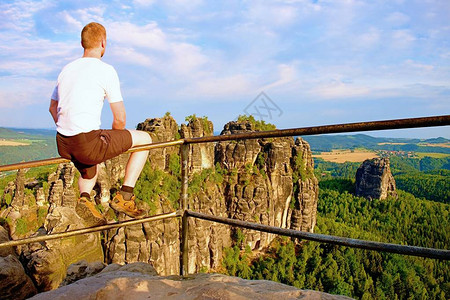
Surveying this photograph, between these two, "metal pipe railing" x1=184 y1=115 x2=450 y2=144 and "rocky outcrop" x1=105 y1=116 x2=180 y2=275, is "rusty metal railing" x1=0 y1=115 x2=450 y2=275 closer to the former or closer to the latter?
"metal pipe railing" x1=184 y1=115 x2=450 y2=144

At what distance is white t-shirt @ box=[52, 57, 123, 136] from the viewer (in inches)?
110

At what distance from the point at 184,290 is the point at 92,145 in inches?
59.1

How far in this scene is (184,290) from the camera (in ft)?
8.68

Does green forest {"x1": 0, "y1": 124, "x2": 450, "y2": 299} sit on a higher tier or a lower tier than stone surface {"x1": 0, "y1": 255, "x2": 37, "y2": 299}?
lower

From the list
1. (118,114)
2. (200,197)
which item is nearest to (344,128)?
(118,114)

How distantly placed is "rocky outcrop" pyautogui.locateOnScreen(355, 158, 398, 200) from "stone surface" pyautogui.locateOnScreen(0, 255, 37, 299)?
77083 mm

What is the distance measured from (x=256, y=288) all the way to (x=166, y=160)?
132 ft

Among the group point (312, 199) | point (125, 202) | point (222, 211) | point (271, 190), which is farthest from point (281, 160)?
point (125, 202)

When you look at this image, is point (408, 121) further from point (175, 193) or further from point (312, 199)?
point (312, 199)

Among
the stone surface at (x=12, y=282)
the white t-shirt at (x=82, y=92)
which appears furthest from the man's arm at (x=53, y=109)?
the stone surface at (x=12, y=282)

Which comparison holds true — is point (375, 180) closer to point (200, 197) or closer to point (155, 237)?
point (200, 197)

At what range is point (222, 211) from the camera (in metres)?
47.6

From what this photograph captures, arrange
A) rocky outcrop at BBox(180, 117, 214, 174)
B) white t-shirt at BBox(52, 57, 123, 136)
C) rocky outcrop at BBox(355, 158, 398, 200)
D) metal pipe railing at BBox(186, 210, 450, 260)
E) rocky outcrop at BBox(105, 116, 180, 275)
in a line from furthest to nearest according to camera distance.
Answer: rocky outcrop at BBox(355, 158, 398, 200) → rocky outcrop at BBox(180, 117, 214, 174) → rocky outcrop at BBox(105, 116, 180, 275) → white t-shirt at BBox(52, 57, 123, 136) → metal pipe railing at BBox(186, 210, 450, 260)

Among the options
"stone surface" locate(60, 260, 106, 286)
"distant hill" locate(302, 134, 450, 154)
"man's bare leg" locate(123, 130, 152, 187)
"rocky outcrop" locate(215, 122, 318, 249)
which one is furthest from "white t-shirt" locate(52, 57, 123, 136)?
"distant hill" locate(302, 134, 450, 154)
